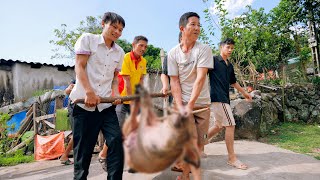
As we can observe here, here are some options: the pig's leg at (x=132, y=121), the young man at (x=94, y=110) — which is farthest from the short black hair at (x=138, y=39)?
the pig's leg at (x=132, y=121)

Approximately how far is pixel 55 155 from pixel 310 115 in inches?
398

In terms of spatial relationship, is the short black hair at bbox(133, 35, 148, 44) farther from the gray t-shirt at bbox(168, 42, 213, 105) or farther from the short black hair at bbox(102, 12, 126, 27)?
the short black hair at bbox(102, 12, 126, 27)

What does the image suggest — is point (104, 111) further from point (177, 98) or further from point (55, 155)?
point (55, 155)

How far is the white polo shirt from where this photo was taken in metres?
3.26

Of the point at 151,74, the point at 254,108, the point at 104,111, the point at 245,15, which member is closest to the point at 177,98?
the point at 104,111

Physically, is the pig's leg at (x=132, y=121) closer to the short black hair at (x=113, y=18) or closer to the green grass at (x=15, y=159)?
the short black hair at (x=113, y=18)

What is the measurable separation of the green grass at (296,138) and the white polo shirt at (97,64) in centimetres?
437

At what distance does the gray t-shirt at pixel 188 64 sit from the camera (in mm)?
3375

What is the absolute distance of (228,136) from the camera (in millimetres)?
4625

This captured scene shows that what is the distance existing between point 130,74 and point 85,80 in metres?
1.79

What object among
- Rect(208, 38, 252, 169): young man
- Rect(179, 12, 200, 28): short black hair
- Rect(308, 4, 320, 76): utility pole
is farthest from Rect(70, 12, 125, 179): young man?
Rect(308, 4, 320, 76): utility pole

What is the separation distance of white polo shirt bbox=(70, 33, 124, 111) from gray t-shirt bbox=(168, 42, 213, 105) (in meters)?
0.73

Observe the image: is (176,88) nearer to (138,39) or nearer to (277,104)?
(138,39)

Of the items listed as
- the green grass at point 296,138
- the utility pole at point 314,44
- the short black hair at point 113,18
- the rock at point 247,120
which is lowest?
the green grass at point 296,138
